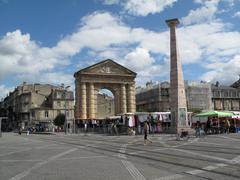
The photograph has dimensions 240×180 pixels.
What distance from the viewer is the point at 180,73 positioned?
4262cm

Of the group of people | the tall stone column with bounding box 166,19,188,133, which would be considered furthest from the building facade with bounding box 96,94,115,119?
the group of people

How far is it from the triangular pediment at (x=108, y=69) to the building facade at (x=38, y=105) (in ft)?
108

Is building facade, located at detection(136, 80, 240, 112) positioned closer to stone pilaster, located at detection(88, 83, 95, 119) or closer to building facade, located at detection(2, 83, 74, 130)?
building facade, located at detection(2, 83, 74, 130)

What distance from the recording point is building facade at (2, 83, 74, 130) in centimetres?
11256

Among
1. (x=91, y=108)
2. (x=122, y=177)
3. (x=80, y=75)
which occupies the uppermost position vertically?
(x=80, y=75)

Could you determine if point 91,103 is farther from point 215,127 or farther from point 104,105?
point 104,105

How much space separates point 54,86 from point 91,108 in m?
57.9

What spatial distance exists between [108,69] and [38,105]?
157 feet

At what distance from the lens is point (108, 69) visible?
77500mm

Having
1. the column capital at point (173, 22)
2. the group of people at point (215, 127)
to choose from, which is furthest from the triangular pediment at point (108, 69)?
the group of people at point (215, 127)

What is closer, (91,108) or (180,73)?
(180,73)

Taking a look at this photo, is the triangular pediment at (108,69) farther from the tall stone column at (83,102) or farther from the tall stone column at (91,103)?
the tall stone column at (91,103)

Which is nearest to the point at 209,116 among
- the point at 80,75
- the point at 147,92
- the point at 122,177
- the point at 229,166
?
the point at 229,166

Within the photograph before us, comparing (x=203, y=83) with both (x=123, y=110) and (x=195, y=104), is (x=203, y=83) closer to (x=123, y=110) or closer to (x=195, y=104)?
(x=195, y=104)
